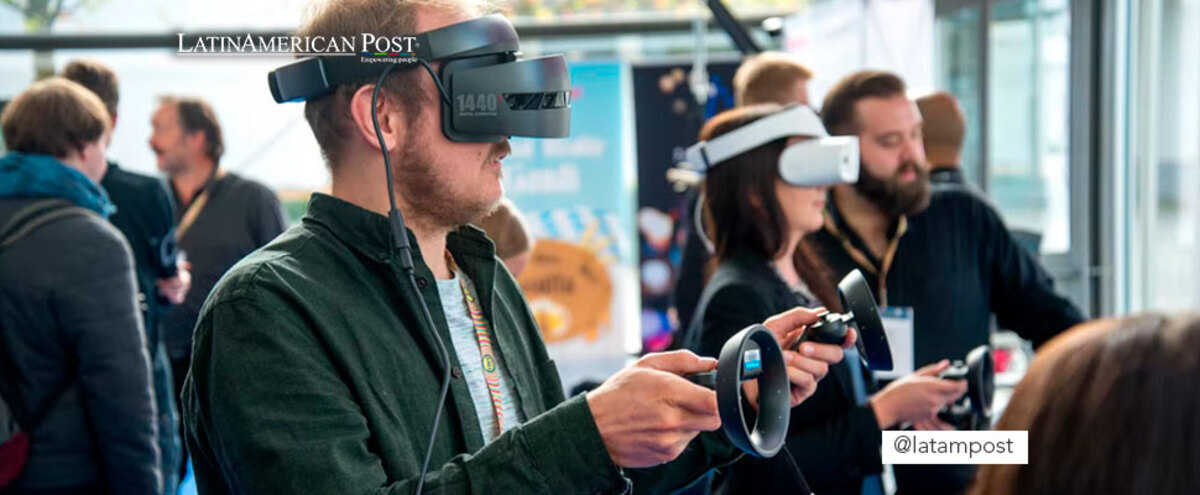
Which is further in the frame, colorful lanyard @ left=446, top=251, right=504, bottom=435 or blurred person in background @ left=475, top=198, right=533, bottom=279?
blurred person in background @ left=475, top=198, right=533, bottom=279

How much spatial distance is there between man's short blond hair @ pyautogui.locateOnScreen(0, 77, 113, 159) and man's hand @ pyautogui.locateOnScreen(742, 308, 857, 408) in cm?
170

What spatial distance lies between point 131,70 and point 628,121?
3015 mm

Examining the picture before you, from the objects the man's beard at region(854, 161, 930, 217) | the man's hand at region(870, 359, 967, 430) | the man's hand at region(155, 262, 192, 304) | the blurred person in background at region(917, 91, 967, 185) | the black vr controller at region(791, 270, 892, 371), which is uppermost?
the blurred person in background at region(917, 91, 967, 185)

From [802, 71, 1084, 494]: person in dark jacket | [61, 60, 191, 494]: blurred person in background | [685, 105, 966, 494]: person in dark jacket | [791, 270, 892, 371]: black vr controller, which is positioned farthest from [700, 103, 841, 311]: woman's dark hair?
[61, 60, 191, 494]: blurred person in background

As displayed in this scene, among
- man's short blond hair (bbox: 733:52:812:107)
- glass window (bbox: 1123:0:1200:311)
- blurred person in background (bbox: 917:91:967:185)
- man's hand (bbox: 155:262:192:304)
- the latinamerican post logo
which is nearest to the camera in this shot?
the latinamerican post logo

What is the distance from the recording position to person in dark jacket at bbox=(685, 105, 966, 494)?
198cm

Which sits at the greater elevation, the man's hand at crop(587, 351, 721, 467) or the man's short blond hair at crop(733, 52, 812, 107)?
the man's short blond hair at crop(733, 52, 812, 107)

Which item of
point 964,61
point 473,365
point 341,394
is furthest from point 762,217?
point 341,394

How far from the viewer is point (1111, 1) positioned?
466cm

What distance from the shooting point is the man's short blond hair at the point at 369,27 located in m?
1.35

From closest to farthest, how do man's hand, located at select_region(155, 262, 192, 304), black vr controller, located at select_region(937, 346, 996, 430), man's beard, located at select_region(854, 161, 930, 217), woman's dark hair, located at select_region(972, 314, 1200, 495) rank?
woman's dark hair, located at select_region(972, 314, 1200, 495) < black vr controller, located at select_region(937, 346, 996, 430) < man's hand, located at select_region(155, 262, 192, 304) < man's beard, located at select_region(854, 161, 930, 217)

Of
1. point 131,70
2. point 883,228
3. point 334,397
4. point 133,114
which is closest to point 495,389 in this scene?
point 334,397

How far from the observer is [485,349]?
145 cm

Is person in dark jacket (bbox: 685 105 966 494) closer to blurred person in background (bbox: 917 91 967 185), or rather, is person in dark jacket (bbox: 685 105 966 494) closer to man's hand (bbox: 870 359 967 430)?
man's hand (bbox: 870 359 967 430)
